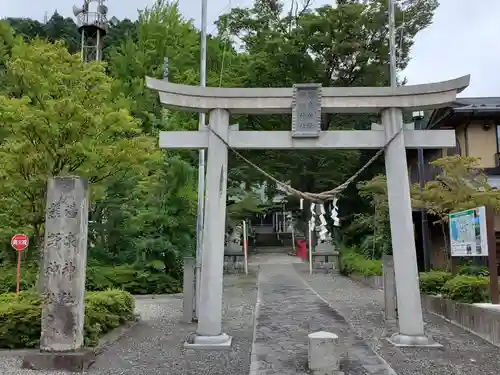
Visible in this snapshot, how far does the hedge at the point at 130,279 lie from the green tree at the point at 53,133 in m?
4.84

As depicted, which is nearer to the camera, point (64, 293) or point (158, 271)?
point (64, 293)

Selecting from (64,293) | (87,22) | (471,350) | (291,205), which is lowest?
(471,350)

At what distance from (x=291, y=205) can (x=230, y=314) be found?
25.1m

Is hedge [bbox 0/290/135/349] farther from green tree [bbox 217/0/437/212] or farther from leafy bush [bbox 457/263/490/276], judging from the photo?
green tree [bbox 217/0/437/212]

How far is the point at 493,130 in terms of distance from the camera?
2131 cm

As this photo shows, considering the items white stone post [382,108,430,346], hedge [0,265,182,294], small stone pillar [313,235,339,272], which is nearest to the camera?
white stone post [382,108,430,346]

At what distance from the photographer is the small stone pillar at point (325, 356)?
6785mm

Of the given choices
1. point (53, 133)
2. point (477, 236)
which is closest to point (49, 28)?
point (53, 133)

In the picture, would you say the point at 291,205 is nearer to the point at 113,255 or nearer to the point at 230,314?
the point at 113,255

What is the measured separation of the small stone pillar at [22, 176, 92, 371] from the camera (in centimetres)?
748

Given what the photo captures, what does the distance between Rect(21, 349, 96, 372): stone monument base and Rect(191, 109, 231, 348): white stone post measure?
2204 mm

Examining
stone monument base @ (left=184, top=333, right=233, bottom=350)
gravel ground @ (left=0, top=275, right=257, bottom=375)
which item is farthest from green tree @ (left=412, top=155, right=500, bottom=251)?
stone monument base @ (left=184, top=333, right=233, bottom=350)

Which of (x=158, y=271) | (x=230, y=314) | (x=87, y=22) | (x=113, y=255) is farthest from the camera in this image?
(x=87, y=22)

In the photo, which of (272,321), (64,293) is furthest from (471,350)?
(64,293)
